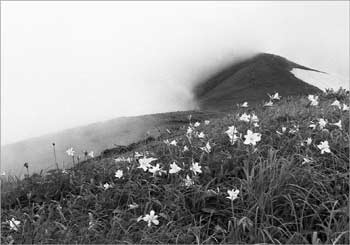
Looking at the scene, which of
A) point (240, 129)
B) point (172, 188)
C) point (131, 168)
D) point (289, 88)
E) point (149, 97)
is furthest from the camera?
point (149, 97)

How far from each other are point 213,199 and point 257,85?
54.4 meters

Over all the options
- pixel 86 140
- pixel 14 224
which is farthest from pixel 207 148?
pixel 86 140

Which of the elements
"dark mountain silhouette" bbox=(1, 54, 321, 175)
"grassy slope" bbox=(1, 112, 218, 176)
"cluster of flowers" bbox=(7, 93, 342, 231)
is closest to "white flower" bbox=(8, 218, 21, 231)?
"cluster of flowers" bbox=(7, 93, 342, 231)

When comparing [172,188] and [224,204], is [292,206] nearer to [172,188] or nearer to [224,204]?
[224,204]

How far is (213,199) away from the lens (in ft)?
19.5

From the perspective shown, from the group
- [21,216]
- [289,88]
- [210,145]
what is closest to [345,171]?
[210,145]

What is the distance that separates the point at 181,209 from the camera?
5773mm

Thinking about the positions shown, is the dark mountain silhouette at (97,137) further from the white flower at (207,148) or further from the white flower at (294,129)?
the white flower at (294,129)

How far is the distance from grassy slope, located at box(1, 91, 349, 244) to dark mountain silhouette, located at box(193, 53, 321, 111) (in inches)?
1638

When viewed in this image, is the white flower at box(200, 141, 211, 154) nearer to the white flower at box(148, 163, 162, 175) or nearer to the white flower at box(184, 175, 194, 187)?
the white flower at box(148, 163, 162, 175)

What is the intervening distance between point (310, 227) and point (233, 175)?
5.21ft

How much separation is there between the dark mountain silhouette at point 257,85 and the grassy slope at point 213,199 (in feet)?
137

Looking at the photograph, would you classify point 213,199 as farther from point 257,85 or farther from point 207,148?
point 257,85

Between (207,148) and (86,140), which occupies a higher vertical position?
(207,148)
